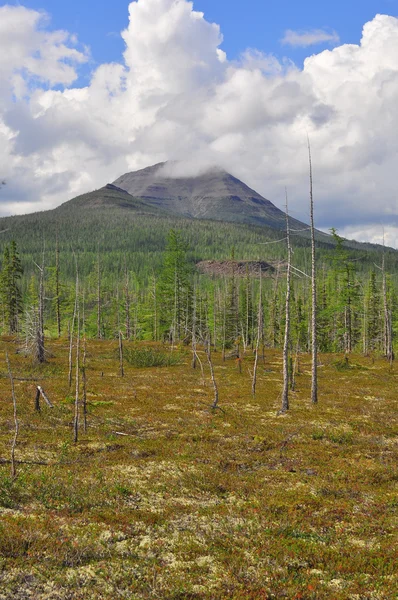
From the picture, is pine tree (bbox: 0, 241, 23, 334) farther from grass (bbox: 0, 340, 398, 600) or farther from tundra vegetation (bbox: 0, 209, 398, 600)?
grass (bbox: 0, 340, 398, 600)

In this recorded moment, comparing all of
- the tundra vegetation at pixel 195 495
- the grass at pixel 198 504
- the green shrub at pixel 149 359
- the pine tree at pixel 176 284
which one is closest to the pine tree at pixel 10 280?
the pine tree at pixel 176 284

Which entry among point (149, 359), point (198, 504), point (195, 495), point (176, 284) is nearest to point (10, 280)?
point (176, 284)

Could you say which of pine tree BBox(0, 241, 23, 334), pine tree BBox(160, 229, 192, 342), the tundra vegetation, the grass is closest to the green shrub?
pine tree BBox(160, 229, 192, 342)

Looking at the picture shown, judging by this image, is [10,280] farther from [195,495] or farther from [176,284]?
[195,495]

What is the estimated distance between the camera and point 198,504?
1178 centimetres

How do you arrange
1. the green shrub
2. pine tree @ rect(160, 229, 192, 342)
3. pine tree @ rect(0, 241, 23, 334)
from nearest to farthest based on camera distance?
1. the green shrub
2. pine tree @ rect(160, 229, 192, 342)
3. pine tree @ rect(0, 241, 23, 334)

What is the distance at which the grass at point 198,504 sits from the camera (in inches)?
318

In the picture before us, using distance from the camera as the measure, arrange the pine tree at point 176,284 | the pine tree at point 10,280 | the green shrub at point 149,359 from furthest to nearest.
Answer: the pine tree at point 10,280 < the pine tree at point 176,284 < the green shrub at point 149,359

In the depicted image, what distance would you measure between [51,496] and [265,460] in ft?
28.6

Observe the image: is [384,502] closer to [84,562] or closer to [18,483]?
[84,562]

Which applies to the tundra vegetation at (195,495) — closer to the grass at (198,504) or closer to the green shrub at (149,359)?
the grass at (198,504)

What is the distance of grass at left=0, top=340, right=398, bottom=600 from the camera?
26.5 ft

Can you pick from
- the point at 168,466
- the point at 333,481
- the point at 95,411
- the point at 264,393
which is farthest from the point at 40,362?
the point at 333,481

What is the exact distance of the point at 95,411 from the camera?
75.3 ft
